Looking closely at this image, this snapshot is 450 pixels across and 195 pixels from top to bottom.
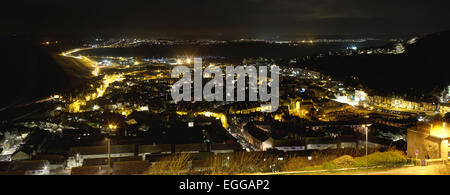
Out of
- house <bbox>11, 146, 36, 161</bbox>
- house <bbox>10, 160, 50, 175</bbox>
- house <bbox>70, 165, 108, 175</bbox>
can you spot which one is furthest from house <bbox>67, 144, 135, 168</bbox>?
house <bbox>70, 165, 108, 175</bbox>

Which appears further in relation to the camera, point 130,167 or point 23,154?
point 23,154

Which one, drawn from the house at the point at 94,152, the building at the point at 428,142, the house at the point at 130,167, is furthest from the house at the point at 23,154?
the building at the point at 428,142

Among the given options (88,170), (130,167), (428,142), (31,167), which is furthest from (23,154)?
(428,142)

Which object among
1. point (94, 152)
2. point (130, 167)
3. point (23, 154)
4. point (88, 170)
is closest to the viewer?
point (130, 167)

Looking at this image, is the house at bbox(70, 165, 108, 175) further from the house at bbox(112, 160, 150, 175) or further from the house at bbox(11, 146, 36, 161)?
the house at bbox(11, 146, 36, 161)

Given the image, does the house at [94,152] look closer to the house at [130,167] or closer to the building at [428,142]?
the house at [130,167]

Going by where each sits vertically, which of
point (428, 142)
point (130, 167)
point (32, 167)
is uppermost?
point (428, 142)

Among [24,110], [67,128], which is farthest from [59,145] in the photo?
[24,110]

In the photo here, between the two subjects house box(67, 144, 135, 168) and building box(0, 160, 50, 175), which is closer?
building box(0, 160, 50, 175)

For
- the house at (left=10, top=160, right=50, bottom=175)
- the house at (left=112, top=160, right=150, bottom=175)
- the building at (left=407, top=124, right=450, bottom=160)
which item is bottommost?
the house at (left=10, top=160, right=50, bottom=175)

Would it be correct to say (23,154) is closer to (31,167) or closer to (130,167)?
(31,167)

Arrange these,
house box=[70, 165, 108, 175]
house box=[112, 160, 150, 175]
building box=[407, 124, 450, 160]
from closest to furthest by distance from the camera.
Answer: building box=[407, 124, 450, 160]
house box=[112, 160, 150, 175]
house box=[70, 165, 108, 175]

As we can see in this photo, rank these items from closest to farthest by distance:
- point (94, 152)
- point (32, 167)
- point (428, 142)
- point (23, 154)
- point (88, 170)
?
point (428, 142) → point (88, 170) → point (32, 167) → point (23, 154) → point (94, 152)
